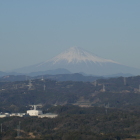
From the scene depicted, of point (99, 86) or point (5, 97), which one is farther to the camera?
point (99, 86)

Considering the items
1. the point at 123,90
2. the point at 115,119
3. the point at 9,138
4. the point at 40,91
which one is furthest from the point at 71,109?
the point at 123,90

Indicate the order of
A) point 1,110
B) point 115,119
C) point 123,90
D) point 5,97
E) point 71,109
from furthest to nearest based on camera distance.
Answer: point 123,90 → point 5,97 → point 1,110 → point 71,109 → point 115,119

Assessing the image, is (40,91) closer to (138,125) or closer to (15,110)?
(15,110)

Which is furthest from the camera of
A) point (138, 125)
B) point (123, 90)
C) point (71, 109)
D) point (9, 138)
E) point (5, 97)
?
point (123, 90)

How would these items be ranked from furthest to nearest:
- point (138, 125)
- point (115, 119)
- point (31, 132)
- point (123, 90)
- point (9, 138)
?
point (123, 90) < point (115, 119) < point (138, 125) < point (31, 132) < point (9, 138)

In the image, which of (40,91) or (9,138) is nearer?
(9,138)

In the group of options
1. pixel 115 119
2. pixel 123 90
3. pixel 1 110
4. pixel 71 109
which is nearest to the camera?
pixel 115 119

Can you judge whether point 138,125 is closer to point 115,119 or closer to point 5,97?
point 115,119

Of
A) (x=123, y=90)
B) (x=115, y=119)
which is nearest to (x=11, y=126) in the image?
(x=115, y=119)
